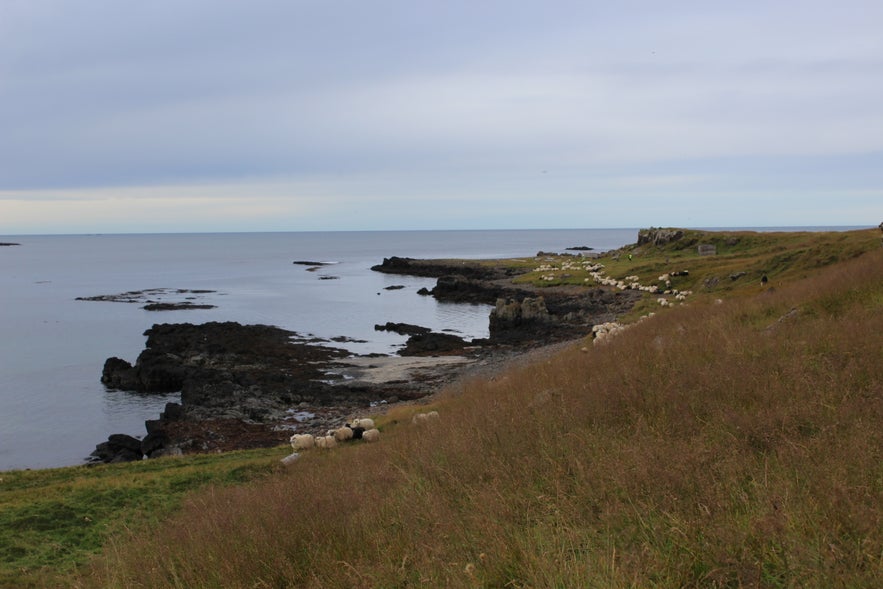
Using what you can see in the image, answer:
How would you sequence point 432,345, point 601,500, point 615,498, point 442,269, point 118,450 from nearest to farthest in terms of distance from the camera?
point 615,498 < point 601,500 < point 118,450 < point 432,345 < point 442,269

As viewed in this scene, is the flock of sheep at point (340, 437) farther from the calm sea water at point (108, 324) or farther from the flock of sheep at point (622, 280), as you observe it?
the flock of sheep at point (622, 280)

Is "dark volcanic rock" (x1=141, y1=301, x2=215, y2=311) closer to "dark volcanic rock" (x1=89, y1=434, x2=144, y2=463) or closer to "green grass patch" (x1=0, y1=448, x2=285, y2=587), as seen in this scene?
"dark volcanic rock" (x1=89, y1=434, x2=144, y2=463)

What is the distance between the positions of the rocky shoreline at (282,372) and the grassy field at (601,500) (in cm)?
1446

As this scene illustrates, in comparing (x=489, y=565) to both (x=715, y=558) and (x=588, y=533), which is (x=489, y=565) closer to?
(x=588, y=533)

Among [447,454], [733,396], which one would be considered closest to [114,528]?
[447,454]

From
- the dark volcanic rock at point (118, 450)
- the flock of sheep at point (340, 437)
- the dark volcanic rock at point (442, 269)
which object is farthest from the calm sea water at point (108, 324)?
the flock of sheep at point (340, 437)

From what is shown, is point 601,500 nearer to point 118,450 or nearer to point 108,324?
point 118,450

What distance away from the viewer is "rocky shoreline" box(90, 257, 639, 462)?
26938 mm

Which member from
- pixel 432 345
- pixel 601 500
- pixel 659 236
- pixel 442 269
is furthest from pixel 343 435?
pixel 442 269

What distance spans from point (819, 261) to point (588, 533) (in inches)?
1584

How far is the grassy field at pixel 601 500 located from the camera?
443cm

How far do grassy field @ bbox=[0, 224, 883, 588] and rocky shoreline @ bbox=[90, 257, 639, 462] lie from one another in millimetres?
14461

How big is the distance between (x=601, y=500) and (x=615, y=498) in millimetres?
212

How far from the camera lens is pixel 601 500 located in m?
5.75
